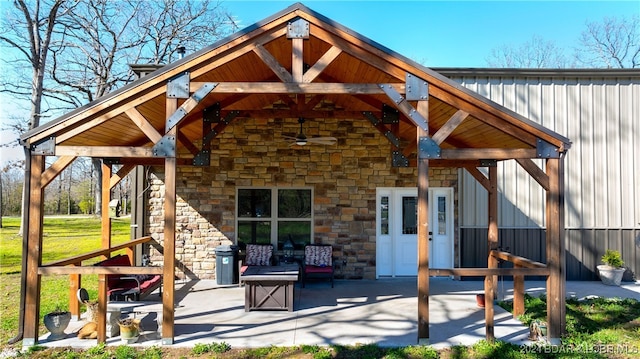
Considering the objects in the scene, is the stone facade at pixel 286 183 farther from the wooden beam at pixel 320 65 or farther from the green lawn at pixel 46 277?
the wooden beam at pixel 320 65

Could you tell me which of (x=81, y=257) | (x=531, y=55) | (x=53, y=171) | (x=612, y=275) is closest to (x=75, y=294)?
(x=81, y=257)

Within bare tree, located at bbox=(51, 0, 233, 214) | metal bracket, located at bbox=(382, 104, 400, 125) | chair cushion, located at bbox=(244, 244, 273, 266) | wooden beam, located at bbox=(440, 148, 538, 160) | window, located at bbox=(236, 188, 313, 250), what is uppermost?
bare tree, located at bbox=(51, 0, 233, 214)

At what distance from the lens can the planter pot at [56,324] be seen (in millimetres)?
4617

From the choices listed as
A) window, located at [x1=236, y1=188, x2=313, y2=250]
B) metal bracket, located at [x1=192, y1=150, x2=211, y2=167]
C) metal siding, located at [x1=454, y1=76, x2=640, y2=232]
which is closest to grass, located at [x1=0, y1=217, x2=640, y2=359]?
metal siding, located at [x1=454, y1=76, x2=640, y2=232]

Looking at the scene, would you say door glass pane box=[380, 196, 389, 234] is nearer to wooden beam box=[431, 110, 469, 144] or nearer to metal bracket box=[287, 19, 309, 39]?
wooden beam box=[431, 110, 469, 144]

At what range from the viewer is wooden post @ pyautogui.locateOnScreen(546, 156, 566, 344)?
15.3 ft

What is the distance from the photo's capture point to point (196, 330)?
16.5 ft

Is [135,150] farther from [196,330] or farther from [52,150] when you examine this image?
[196,330]

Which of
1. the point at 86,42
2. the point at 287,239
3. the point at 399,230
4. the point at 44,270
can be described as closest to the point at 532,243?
the point at 399,230

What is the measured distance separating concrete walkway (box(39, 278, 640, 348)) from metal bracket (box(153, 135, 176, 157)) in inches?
92.3

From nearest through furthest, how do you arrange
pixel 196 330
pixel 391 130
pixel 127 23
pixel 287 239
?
pixel 196 330 < pixel 391 130 < pixel 287 239 < pixel 127 23

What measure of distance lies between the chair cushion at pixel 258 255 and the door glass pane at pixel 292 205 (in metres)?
0.89

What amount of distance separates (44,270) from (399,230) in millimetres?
6651

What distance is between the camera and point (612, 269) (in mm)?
8047
